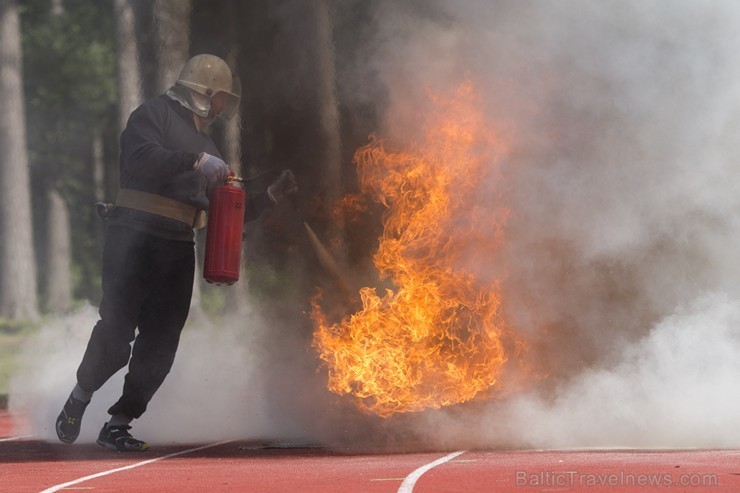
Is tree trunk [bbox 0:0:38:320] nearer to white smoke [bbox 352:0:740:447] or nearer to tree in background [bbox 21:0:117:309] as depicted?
tree in background [bbox 21:0:117:309]

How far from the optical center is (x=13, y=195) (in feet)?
107

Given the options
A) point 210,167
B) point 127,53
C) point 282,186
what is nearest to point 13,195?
point 127,53

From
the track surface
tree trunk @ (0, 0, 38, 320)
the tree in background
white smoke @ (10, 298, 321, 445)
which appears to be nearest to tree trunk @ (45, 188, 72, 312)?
the tree in background

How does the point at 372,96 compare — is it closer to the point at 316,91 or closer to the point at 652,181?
the point at 316,91

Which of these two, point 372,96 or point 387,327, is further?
point 372,96

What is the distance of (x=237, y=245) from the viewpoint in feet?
32.4

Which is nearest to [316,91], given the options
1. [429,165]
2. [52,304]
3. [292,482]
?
[429,165]

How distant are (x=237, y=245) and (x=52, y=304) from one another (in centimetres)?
2847

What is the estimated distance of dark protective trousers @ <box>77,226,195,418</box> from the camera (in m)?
10.2

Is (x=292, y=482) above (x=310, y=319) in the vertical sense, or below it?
below

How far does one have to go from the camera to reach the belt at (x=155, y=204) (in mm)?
10109

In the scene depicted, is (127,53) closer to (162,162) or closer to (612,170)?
(162,162)

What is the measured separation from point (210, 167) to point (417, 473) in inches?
110

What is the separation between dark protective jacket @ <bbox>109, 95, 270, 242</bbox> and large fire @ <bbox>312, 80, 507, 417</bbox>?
64.2 inches
